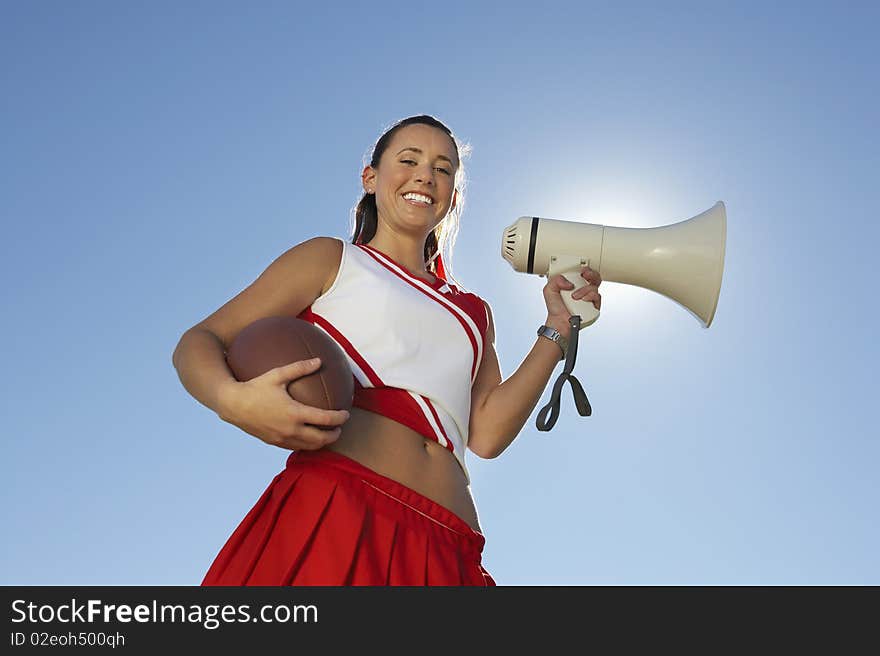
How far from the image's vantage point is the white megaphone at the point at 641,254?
14.4ft

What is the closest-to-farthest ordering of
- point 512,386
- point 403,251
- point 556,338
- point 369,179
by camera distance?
point 512,386 < point 556,338 < point 403,251 < point 369,179

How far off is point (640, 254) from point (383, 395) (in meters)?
1.48

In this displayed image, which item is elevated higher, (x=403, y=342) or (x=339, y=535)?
(x=403, y=342)

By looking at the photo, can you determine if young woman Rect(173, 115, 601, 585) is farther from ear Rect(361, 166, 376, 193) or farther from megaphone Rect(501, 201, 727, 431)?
megaphone Rect(501, 201, 727, 431)

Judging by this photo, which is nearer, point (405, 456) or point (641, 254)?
point (405, 456)

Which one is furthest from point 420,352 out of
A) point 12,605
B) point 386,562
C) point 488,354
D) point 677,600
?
point 12,605

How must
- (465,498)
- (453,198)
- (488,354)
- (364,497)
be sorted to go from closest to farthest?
(364,497) → (465,498) → (488,354) → (453,198)

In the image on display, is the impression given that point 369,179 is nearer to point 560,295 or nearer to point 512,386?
point 560,295

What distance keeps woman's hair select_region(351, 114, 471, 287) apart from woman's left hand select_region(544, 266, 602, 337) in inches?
17.2

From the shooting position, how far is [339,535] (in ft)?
10.6

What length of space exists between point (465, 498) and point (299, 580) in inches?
30.8

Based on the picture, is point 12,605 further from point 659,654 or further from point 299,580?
point 659,654

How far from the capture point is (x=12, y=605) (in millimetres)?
3168

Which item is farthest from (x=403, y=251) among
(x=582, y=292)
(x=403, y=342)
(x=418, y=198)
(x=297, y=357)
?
(x=297, y=357)
